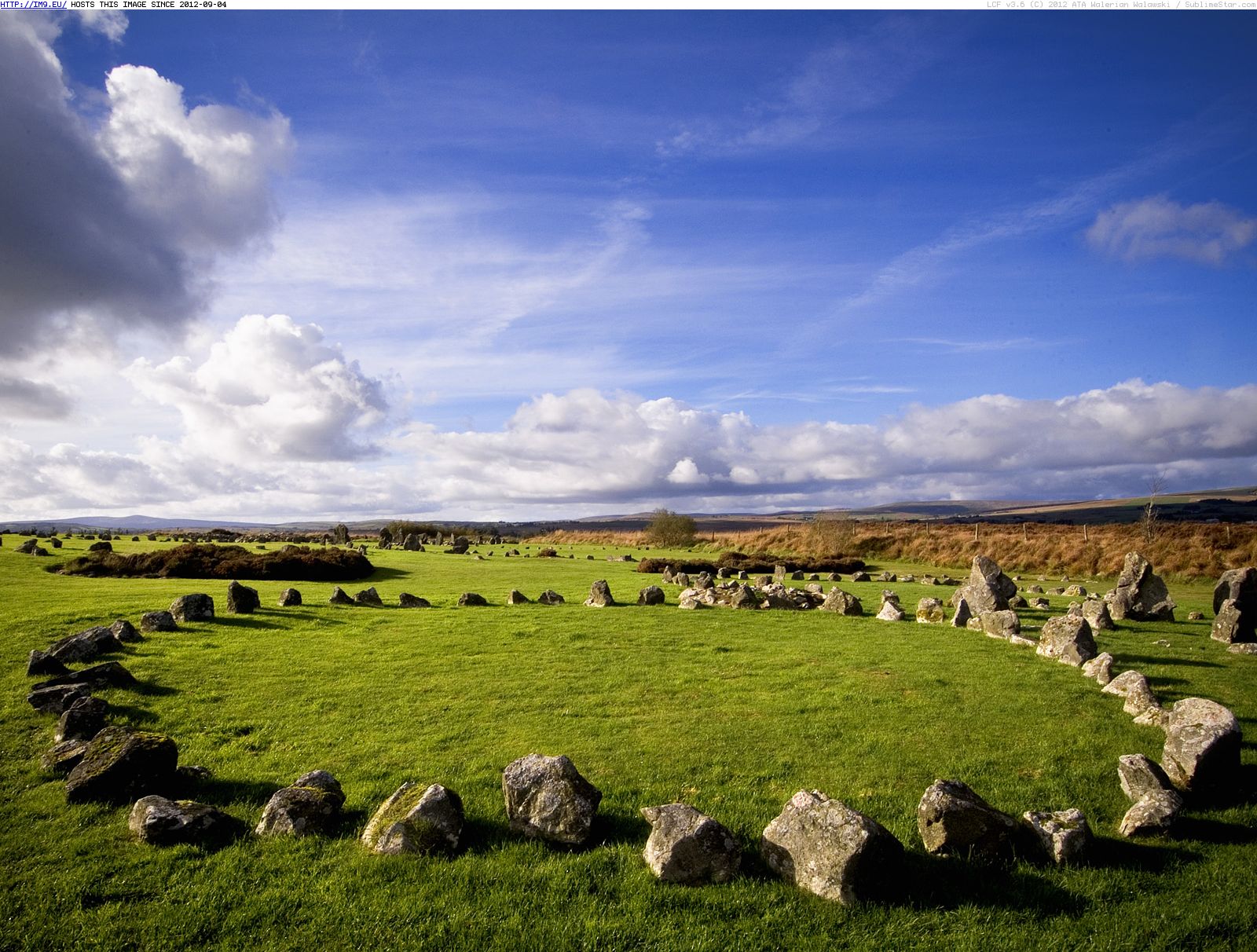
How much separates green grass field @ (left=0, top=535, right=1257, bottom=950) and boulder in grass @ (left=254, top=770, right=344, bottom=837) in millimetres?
184

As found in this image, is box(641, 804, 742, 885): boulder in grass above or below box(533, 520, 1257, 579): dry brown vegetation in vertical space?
above

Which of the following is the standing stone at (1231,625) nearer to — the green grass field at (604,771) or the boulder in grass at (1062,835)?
the green grass field at (604,771)

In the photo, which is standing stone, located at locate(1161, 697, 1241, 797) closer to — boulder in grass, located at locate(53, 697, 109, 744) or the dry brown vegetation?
boulder in grass, located at locate(53, 697, 109, 744)

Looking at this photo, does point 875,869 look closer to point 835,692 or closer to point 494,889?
point 494,889

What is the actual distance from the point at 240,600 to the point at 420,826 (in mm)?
18723

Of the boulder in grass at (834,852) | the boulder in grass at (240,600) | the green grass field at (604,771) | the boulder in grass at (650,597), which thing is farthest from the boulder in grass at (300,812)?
the boulder in grass at (650,597)

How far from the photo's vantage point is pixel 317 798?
846 centimetres

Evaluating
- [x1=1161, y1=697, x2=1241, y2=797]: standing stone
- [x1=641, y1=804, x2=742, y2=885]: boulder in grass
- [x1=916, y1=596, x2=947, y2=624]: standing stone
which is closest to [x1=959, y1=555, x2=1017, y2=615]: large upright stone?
[x1=916, y1=596, x2=947, y2=624]: standing stone

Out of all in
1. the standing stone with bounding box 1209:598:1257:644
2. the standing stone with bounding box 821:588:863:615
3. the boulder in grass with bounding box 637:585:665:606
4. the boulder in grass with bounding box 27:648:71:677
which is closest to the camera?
the boulder in grass with bounding box 27:648:71:677

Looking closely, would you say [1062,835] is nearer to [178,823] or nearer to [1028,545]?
[178,823]

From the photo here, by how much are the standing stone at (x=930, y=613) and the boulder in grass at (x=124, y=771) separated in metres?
24.3

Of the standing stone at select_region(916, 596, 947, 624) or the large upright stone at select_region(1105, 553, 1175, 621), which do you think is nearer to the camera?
the standing stone at select_region(916, 596, 947, 624)

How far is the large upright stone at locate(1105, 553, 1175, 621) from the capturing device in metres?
26.2

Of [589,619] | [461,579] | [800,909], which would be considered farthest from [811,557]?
→ [800,909]
